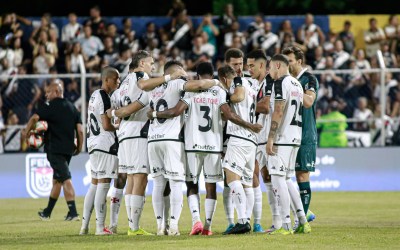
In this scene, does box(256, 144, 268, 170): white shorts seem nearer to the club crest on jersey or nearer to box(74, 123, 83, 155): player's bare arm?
box(74, 123, 83, 155): player's bare arm

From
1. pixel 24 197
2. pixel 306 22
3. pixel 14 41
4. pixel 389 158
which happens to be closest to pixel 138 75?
pixel 24 197

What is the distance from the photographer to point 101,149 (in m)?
15.6

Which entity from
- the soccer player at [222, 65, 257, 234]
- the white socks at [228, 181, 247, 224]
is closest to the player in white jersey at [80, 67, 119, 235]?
the soccer player at [222, 65, 257, 234]

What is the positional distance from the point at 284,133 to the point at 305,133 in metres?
1.19

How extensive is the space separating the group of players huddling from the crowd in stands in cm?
1010

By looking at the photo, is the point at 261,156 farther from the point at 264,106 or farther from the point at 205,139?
the point at 205,139

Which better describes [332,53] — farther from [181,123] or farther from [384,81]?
[181,123]

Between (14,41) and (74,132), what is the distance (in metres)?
8.82

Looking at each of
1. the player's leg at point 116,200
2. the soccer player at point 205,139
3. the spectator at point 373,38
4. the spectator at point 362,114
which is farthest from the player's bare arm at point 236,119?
the spectator at point 373,38

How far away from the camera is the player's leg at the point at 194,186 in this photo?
575 inches

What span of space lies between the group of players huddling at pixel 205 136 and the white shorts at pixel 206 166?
14mm

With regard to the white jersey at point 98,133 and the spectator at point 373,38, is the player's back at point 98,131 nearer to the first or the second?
the white jersey at point 98,133

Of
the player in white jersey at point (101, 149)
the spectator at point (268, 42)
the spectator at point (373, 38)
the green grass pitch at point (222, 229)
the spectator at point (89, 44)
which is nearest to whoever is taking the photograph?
the green grass pitch at point (222, 229)

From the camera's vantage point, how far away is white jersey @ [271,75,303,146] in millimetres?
14547
